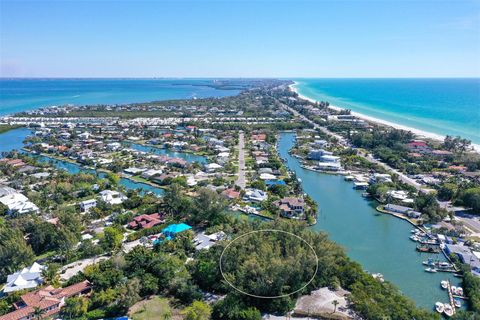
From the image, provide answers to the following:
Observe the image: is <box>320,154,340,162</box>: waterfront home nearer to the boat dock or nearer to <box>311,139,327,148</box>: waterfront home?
<box>311,139,327,148</box>: waterfront home

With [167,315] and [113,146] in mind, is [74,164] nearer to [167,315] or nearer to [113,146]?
[113,146]

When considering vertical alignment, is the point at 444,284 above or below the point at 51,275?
below

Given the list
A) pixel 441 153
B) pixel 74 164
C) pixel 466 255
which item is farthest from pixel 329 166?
pixel 74 164

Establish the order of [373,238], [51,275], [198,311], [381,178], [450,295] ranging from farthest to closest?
[381,178], [373,238], [51,275], [450,295], [198,311]

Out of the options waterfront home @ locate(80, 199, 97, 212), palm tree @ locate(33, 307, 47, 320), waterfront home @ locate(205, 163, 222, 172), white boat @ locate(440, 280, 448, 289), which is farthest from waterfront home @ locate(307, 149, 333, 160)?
palm tree @ locate(33, 307, 47, 320)

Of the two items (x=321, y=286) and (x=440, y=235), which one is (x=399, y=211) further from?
(x=321, y=286)

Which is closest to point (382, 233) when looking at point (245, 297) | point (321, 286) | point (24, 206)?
point (321, 286)
